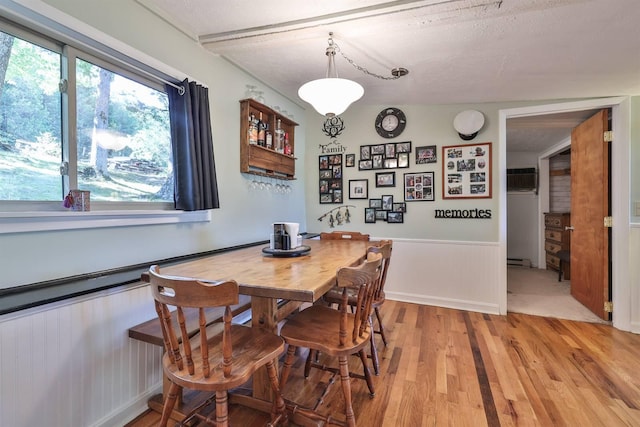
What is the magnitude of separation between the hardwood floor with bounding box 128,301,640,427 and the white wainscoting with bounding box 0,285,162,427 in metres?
0.20

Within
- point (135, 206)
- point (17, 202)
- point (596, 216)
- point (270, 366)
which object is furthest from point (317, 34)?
point (596, 216)

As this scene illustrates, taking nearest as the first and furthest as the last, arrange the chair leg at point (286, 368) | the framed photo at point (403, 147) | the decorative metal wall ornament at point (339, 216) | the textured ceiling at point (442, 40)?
the chair leg at point (286, 368)
the textured ceiling at point (442, 40)
the framed photo at point (403, 147)
the decorative metal wall ornament at point (339, 216)

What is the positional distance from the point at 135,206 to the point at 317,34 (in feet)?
5.38

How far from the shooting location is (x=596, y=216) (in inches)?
117

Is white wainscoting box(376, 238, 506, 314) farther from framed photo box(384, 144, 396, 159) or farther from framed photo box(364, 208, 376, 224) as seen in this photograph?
framed photo box(384, 144, 396, 159)

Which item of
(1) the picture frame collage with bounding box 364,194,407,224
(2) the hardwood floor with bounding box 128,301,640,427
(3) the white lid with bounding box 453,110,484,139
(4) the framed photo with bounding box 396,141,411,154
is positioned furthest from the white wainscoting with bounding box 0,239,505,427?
(3) the white lid with bounding box 453,110,484,139

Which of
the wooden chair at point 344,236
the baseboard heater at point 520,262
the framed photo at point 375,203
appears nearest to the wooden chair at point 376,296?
the wooden chair at point 344,236

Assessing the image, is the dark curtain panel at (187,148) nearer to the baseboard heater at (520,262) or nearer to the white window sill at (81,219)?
the white window sill at (81,219)

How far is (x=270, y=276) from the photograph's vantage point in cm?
136

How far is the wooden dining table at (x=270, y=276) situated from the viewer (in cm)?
119

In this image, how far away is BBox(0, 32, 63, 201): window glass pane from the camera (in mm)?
1311

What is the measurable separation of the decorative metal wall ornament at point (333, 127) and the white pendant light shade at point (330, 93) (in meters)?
1.81

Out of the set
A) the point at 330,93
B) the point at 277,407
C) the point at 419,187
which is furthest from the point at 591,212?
the point at 277,407

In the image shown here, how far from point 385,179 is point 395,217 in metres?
0.47
